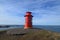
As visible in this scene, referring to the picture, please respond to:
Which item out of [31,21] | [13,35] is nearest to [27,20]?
[31,21]

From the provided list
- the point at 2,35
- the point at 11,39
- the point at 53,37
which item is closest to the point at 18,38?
the point at 11,39

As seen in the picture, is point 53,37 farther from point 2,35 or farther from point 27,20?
point 27,20

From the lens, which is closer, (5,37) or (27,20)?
(5,37)

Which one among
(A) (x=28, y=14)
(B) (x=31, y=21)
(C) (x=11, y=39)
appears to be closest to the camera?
(C) (x=11, y=39)

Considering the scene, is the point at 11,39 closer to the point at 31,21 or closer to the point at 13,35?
the point at 13,35

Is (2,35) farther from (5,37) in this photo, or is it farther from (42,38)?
(42,38)

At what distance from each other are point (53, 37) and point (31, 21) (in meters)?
3.40

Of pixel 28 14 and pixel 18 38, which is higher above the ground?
pixel 28 14

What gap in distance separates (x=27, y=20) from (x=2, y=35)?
10.3 ft

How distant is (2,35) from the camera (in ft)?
23.4

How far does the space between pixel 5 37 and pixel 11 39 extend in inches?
12.3

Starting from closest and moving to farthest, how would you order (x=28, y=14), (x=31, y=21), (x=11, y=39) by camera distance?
(x=11, y=39)
(x=28, y=14)
(x=31, y=21)

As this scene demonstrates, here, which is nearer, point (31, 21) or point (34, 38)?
point (34, 38)

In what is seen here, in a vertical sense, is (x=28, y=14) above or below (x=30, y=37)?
above
